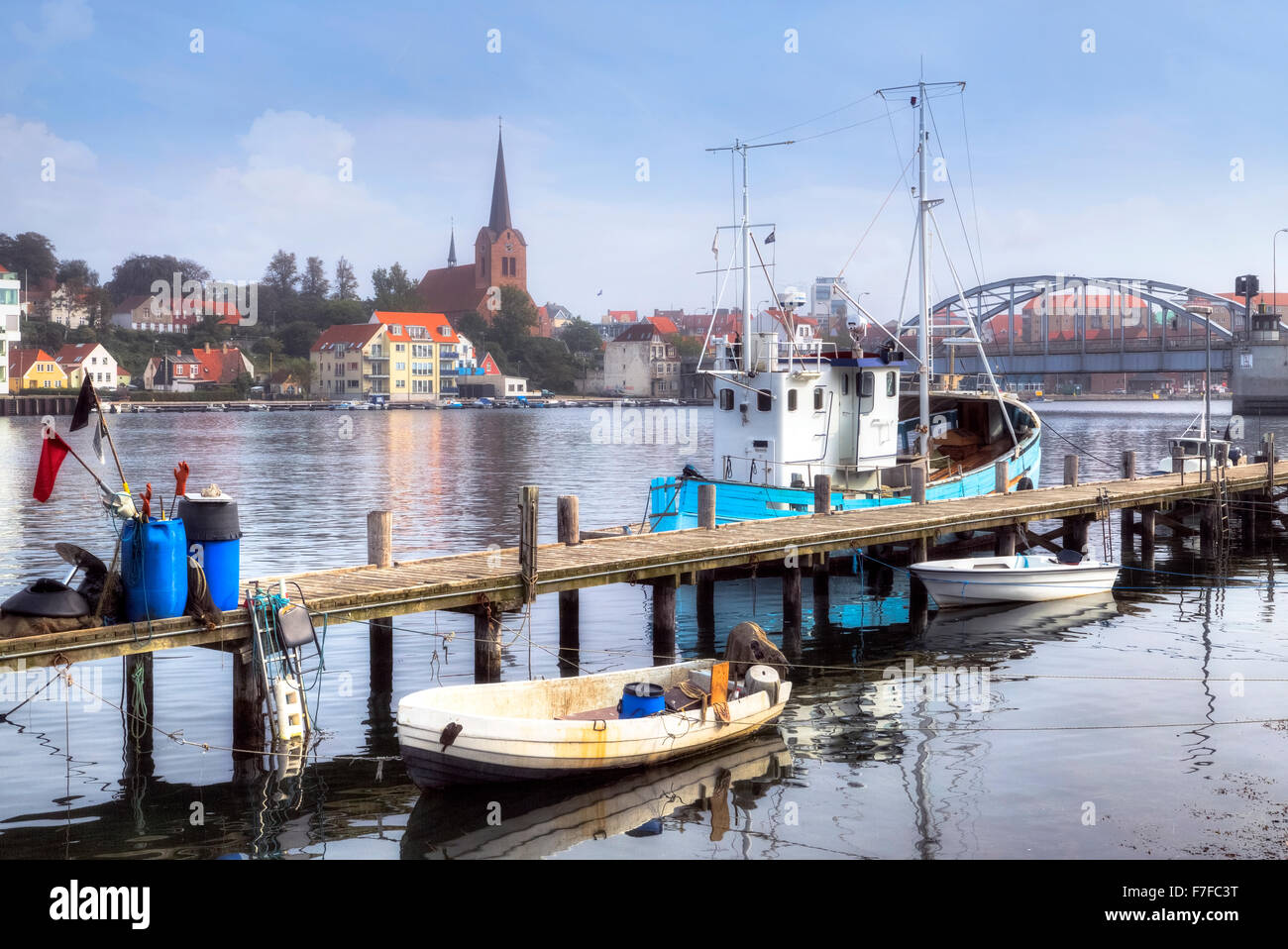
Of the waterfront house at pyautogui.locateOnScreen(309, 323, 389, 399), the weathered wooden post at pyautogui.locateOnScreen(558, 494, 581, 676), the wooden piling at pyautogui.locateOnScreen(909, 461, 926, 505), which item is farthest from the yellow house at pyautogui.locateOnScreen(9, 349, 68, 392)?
the weathered wooden post at pyautogui.locateOnScreen(558, 494, 581, 676)

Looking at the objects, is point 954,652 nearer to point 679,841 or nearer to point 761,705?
point 761,705

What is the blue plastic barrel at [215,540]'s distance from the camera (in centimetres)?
1358

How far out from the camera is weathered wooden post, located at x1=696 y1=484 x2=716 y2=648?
23016 mm

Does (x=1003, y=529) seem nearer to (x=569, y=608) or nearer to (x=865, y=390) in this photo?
(x=865, y=390)

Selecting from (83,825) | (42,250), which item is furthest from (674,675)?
(42,250)

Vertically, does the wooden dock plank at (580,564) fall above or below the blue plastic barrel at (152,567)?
below

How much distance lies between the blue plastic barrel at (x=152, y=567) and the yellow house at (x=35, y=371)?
142594 mm

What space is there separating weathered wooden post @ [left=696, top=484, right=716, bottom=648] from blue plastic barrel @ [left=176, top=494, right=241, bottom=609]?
10647 millimetres

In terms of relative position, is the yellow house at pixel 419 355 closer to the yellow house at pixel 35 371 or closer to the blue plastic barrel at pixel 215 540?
the yellow house at pixel 35 371

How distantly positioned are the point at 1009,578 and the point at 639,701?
40.2 ft

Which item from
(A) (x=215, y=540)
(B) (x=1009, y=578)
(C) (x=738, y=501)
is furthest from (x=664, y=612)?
(B) (x=1009, y=578)

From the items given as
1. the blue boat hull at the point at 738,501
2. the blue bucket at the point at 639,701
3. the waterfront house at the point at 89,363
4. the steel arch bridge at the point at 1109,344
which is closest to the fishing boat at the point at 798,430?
the blue boat hull at the point at 738,501

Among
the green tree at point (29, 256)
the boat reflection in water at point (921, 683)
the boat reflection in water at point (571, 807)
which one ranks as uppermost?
the green tree at point (29, 256)

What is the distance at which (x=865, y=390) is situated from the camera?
1206 inches
